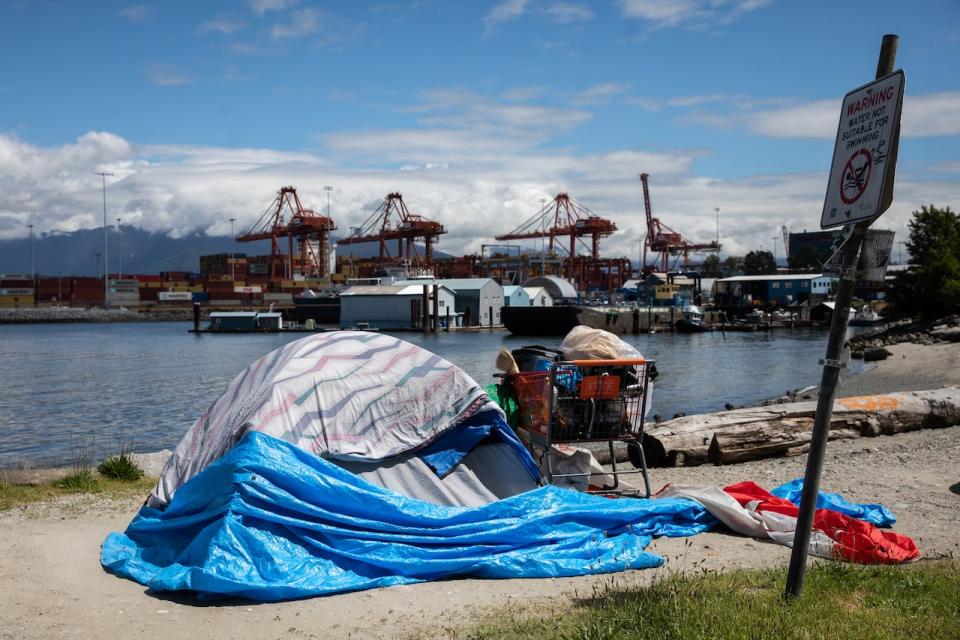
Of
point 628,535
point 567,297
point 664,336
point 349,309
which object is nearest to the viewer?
point 628,535

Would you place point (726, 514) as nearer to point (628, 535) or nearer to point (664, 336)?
point (628, 535)

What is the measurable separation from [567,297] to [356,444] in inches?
3303

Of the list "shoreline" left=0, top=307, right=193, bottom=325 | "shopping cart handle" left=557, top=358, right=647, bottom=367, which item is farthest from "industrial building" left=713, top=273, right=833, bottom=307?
"shopping cart handle" left=557, top=358, right=647, bottom=367

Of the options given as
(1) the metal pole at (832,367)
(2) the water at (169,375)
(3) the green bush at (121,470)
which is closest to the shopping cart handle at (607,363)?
(1) the metal pole at (832,367)

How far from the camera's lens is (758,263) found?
15162 cm

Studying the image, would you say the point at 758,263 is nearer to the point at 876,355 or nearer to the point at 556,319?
the point at 556,319

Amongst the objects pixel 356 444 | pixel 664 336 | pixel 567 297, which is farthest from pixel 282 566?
pixel 567 297

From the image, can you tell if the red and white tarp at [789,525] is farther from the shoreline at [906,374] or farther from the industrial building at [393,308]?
the industrial building at [393,308]

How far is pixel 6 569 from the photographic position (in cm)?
557

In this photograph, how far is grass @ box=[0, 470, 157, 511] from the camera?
26.2ft

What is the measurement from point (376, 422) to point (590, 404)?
1.79 meters

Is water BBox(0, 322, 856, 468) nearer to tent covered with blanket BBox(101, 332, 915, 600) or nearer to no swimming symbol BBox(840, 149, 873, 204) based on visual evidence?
tent covered with blanket BBox(101, 332, 915, 600)

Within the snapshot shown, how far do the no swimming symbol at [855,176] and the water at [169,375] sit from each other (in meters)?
13.5

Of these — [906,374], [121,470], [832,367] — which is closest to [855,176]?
[832,367]
